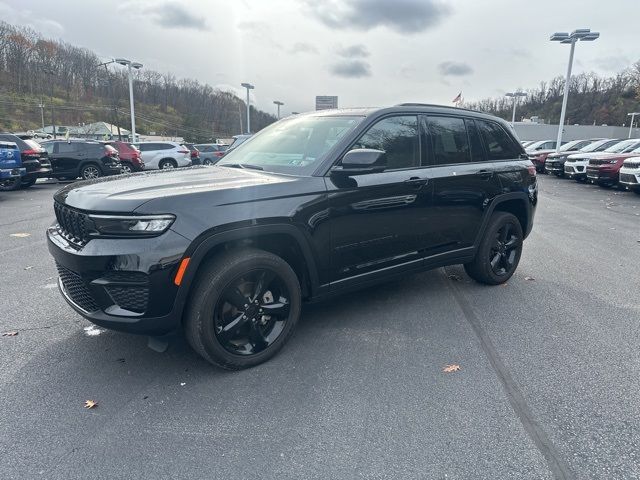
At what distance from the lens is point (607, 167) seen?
1541cm

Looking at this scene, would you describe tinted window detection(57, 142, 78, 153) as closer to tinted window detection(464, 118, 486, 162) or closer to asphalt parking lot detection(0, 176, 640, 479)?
asphalt parking lot detection(0, 176, 640, 479)

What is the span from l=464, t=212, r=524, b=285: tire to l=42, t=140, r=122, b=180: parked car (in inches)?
591

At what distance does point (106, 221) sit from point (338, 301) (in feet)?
7.91

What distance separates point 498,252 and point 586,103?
106 m

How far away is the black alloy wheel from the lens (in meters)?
2.97

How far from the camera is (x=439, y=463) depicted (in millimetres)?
2236

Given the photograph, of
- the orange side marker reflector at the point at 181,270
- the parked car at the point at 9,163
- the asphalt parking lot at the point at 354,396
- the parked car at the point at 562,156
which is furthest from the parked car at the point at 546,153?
the orange side marker reflector at the point at 181,270

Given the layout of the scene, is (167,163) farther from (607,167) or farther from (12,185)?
(607,167)

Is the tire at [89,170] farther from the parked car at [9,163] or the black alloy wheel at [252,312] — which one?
the black alloy wheel at [252,312]

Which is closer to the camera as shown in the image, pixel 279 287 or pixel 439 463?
pixel 439 463

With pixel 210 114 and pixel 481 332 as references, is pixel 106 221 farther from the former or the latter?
pixel 210 114

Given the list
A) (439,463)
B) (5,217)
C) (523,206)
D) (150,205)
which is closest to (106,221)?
(150,205)

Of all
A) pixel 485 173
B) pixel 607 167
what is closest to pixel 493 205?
pixel 485 173

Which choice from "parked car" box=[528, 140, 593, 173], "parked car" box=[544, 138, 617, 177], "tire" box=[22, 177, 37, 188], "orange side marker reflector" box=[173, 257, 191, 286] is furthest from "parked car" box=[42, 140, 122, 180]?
"parked car" box=[528, 140, 593, 173]
